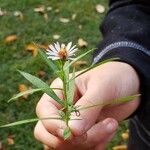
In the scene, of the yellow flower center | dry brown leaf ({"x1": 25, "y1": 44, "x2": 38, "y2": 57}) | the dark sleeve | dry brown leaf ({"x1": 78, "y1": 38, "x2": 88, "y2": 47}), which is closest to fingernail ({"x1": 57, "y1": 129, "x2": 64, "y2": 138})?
the yellow flower center

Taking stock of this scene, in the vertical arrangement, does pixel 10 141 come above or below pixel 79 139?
above

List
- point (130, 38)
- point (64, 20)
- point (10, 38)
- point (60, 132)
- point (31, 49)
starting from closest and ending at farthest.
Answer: point (60, 132), point (130, 38), point (31, 49), point (10, 38), point (64, 20)

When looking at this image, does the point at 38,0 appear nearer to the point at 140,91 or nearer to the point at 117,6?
the point at 117,6

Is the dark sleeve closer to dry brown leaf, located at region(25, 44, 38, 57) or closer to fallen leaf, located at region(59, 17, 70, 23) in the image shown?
dry brown leaf, located at region(25, 44, 38, 57)

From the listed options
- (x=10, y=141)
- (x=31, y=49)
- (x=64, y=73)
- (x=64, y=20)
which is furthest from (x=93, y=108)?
(x=64, y=20)

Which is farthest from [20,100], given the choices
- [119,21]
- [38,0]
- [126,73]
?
[126,73]

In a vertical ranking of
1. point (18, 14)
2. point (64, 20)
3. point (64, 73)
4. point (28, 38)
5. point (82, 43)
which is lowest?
point (64, 73)

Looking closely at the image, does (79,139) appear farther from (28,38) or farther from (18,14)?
(18,14)
